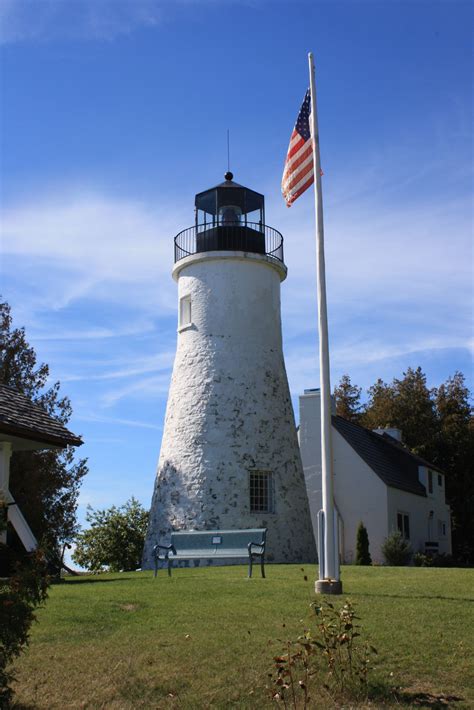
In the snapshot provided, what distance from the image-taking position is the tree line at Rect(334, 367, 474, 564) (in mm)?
43312

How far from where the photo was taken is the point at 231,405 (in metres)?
26.3

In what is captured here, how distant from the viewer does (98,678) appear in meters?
9.40

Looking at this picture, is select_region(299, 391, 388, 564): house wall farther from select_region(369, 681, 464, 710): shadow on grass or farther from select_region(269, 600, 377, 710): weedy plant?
select_region(369, 681, 464, 710): shadow on grass

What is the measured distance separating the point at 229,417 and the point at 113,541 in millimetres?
7612

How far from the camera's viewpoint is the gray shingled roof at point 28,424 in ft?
53.7

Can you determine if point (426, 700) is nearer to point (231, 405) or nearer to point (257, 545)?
point (257, 545)

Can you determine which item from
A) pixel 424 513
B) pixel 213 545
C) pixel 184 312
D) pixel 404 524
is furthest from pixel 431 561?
pixel 213 545

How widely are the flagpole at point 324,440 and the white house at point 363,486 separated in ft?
55.5

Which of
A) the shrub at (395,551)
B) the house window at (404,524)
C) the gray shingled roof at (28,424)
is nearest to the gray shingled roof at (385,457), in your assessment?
the house window at (404,524)

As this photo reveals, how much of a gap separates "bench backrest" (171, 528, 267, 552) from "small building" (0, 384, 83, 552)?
3899mm

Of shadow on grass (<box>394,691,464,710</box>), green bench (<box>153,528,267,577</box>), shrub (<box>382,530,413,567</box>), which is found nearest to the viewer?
shadow on grass (<box>394,691,464,710</box>)

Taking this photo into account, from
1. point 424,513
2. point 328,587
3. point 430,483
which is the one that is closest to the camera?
point 328,587

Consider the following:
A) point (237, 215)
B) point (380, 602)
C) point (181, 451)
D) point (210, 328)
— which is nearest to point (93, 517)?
point (181, 451)

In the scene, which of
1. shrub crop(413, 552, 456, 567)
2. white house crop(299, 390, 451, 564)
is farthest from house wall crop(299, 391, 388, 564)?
shrub crop(413, 552, 456, 567)
